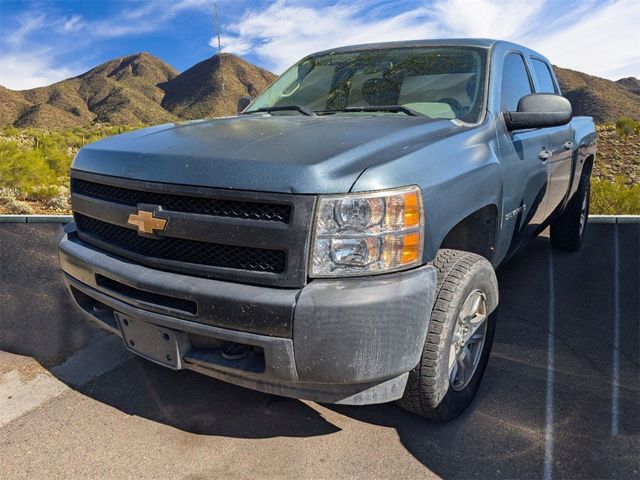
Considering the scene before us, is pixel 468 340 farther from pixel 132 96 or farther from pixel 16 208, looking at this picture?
pixel 132 96

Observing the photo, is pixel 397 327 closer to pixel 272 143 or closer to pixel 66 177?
pixel 272 143

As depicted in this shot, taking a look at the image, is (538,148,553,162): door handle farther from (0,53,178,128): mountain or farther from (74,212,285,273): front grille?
(0,53,178,128): mountain

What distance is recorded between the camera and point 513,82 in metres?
3.46

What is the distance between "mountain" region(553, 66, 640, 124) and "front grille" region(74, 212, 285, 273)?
41248mm

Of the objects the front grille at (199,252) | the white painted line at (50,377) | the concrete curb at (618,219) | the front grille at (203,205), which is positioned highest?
the front grille at (203,205)

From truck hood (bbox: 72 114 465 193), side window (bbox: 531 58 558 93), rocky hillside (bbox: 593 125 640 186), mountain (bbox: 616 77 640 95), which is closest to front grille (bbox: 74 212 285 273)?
truck hood (bbox: 72 114 465 193)

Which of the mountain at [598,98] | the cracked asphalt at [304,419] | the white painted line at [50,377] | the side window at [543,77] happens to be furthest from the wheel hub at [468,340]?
the mountain at [598,98]

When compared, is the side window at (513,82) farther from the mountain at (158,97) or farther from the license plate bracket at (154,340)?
the mountain at (158,97)

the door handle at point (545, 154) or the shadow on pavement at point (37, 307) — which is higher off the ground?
the door handle at point (545, 154)

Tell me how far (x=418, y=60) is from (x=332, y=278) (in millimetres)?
1988

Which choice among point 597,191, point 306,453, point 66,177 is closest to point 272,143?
point 306,453

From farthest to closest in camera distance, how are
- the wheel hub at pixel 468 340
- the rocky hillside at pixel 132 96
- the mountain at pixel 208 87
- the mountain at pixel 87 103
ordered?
the mountain at pixel 208 87 < the rocky hillside at pixel 132 96 < the mountain at pixel 87 103 < the wheel hub at pixel 468 340

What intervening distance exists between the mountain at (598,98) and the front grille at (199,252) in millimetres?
41248

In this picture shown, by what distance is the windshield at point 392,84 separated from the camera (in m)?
2.98
